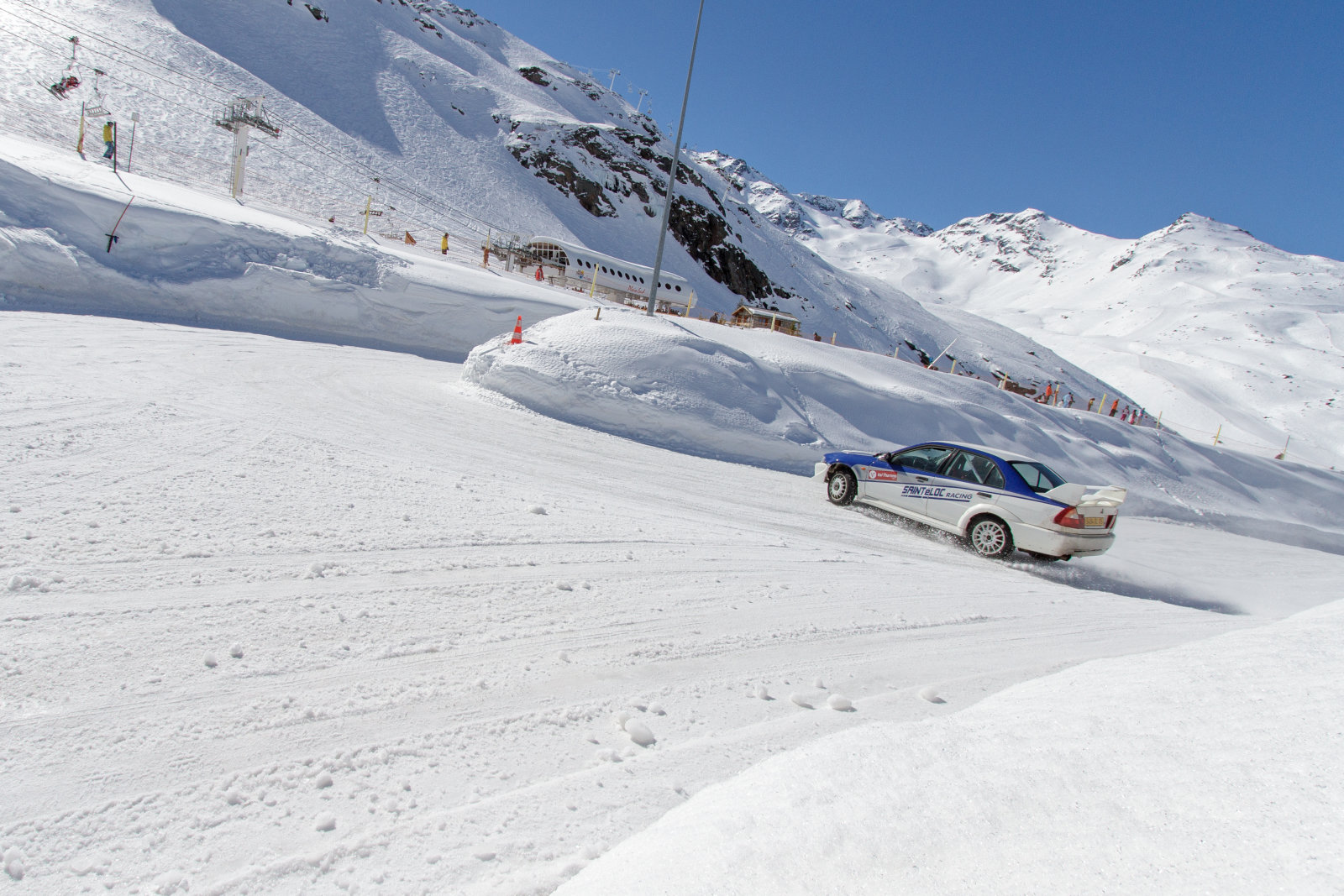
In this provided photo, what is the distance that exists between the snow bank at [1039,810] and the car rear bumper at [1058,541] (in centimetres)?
444

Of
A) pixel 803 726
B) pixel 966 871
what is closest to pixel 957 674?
pixel 803 726

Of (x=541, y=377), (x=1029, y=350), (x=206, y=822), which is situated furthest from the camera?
(x=1029, y=350)

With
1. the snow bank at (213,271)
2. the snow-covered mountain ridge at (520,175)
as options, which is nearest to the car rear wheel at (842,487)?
the snow bank at (213,271)

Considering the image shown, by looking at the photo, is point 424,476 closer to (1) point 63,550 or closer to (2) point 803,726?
(1) point 63,550

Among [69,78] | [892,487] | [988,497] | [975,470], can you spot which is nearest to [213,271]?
[892,487]

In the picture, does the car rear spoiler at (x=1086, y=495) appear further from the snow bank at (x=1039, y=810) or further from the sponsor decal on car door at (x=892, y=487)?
the snow bank at (x=1039, y=810)

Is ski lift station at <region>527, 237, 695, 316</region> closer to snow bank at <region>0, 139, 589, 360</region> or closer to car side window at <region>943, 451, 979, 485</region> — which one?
snow bank at <region>0, 139, 589, 360</region>

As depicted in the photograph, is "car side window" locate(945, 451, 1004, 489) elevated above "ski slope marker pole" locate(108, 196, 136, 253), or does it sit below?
below

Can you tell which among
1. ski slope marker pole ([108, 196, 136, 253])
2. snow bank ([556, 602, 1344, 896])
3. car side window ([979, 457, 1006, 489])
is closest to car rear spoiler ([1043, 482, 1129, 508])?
car side window ([979, 457, 1006, 489])

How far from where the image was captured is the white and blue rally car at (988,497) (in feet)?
24.1

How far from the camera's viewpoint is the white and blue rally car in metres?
7.34

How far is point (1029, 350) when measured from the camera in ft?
252

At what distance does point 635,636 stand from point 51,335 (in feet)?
31.4

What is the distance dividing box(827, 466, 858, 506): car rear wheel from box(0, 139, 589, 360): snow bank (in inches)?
409
